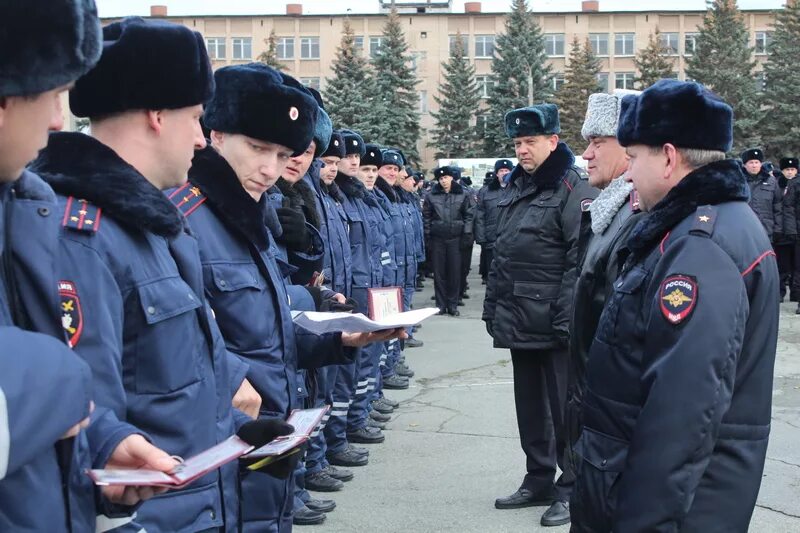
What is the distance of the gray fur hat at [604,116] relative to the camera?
4.73 m

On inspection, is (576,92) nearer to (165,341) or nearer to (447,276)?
(447,276)

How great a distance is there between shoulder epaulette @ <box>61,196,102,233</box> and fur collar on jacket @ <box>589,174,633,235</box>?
2.60m

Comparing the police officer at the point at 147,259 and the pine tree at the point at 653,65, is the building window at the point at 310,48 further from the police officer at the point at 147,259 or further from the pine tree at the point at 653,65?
the police officer at the point at 147,259

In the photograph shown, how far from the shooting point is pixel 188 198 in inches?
127

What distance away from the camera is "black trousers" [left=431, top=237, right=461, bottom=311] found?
16.2 meters

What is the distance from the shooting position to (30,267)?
1794 mm

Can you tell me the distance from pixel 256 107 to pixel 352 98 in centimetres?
4640

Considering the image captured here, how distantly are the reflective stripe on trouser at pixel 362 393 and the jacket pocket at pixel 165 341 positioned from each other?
531 centimetres

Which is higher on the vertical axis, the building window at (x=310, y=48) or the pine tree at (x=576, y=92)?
the building window at (x=310, y=48)

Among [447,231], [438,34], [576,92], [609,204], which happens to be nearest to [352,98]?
[576,92]

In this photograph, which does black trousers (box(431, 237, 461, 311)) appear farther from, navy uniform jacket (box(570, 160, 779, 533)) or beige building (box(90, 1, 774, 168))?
beige building (box(90, 1, 774, 168))

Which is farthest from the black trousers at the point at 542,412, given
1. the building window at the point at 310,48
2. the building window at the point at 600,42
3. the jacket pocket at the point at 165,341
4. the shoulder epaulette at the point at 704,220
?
the building window at the point at 600,42

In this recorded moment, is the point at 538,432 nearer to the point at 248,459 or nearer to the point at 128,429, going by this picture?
the point at 248,459

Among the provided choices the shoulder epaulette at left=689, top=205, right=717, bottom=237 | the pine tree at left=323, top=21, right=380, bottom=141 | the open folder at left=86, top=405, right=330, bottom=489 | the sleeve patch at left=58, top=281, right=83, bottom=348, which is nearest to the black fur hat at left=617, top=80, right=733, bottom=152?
the shoulder epaulette at left=689, top=205, right=717, bottom=237
